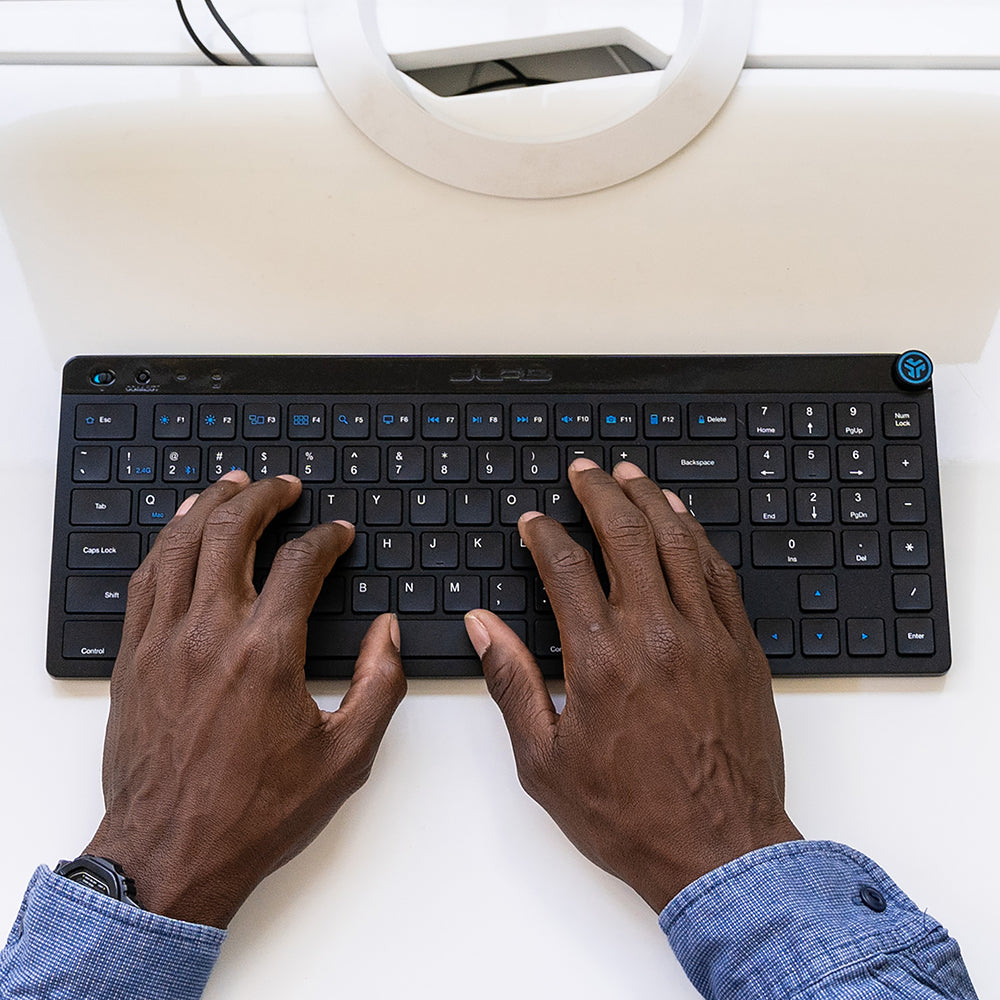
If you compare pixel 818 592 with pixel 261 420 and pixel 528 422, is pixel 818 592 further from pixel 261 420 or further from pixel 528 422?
pixel 261 420

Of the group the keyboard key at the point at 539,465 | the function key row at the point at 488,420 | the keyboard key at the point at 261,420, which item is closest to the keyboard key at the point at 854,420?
the function key row at the point at 488,420

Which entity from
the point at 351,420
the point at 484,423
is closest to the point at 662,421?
the point at 484,423

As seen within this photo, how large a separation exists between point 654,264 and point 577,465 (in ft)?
0.61

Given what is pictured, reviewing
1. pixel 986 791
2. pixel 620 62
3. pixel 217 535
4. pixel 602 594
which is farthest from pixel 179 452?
pixel 986 791

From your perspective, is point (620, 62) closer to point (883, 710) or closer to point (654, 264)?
point (654, 264)

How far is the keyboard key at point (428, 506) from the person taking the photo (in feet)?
2.35

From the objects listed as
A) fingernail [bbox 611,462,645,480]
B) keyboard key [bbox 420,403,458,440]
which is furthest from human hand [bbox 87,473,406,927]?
fingernail [bbox 611,462,645,480]

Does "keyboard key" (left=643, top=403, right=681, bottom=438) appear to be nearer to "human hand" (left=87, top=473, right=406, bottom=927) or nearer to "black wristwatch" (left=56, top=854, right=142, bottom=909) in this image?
"human hand" (left=87, top=473, right=406, bottom=927)

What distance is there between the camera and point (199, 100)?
77 centimetres

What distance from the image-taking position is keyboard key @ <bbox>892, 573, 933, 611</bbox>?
71 centimetres

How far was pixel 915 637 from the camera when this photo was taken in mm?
708

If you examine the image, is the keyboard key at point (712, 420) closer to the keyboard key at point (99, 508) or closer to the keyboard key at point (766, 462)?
the keyboard key at point (766, 462)

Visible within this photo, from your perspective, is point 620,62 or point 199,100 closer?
point 199,100

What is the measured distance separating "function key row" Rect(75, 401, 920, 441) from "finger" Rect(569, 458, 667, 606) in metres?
0.07
